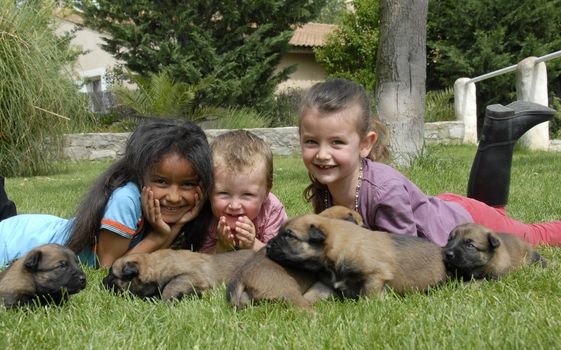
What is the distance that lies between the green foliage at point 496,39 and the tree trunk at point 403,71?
433 inches

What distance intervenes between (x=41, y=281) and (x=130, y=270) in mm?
519

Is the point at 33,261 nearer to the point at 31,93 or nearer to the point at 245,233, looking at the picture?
the point at 245,233

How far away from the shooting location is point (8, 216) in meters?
5.83

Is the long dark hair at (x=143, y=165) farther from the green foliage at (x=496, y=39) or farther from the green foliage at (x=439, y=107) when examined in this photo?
the green foliage at (x=496, y=39)

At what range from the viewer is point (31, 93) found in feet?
42.0

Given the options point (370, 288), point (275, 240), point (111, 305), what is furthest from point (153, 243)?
point (370, 288)

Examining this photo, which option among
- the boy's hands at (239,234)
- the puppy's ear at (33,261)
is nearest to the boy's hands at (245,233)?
the boy's hands at (239,234)

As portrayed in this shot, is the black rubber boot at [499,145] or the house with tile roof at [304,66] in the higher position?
the house with tile roof at [304,66]

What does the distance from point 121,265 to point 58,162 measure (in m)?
11.1

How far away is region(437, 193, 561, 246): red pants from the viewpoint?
5164 millimetres

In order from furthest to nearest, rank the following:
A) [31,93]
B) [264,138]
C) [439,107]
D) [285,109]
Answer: [285,109], [439,107], [264,138], [31,93]

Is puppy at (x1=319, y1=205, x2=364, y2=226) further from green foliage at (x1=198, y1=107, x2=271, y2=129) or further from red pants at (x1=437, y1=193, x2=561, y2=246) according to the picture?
green foliage at (x1=198, y1=107, x2=271, y2=129)

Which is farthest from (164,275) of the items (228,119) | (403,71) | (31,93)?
(228,119)

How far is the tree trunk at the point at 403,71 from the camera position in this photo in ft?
33.9
